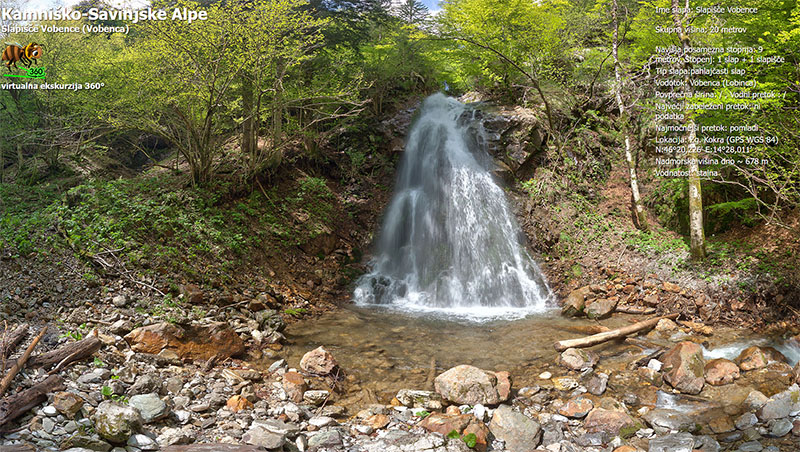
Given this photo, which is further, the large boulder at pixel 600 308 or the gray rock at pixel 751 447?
the large boulder at pixel 600 308

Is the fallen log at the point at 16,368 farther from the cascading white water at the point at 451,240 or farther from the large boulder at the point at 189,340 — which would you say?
the cascading white water at the point at 451,240

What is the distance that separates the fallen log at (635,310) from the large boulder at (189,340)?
26.0ft

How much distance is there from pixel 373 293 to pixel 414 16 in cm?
2225

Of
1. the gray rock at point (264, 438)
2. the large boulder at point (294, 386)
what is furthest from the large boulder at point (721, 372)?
the gray rock at point (264, 438)

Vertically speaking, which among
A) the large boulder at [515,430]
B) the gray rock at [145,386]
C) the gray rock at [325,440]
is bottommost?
the large boulder at [515,430]

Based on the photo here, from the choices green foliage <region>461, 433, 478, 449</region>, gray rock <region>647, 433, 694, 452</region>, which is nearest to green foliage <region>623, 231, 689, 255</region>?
gray rock <region>647, 433, 694, 452</region>

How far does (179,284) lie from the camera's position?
7211mm

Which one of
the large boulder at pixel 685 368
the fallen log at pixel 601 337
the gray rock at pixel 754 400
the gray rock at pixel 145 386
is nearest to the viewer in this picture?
the gray rock at pixel 145 386

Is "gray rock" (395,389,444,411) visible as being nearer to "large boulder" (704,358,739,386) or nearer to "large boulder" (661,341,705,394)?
"large boulder" (661,341,705,394)

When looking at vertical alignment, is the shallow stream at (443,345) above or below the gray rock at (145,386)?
below

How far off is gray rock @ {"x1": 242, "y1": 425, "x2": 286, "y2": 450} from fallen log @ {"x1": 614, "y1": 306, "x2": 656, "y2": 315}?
7.93 meters

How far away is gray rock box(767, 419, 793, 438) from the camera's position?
4.18 m

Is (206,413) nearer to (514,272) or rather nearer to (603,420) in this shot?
(603,420)

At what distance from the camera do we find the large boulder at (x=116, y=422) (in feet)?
10.6
